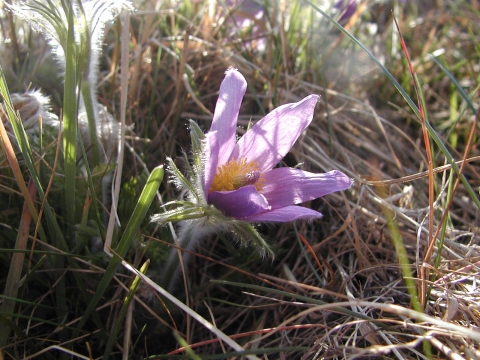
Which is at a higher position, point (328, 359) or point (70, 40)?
point (70, 40)

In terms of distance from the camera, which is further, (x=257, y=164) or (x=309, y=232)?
(x=309, y=232)

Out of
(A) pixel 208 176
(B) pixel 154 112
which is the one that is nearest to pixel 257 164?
(A) pixel 208 176

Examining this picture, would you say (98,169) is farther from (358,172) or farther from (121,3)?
(358,172)

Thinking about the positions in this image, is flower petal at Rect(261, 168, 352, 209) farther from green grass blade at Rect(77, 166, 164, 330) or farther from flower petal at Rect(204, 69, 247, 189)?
green grass blade at Rect(77, 166, 164, 330)

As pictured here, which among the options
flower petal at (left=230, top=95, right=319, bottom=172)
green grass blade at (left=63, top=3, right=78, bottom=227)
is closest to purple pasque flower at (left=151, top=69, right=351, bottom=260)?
flower petal at (left=230, top=95, right=319, bottom=172)

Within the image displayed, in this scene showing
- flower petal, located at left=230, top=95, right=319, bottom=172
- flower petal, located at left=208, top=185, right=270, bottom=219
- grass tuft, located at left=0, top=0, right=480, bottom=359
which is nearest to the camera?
flower petal, located at left=208, top=185, right=270, bottom=219

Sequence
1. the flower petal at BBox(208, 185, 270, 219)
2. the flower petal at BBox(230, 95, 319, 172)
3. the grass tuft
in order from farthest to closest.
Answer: the flower petal at BBox(230, 95, 319, 172) → the grass tuft → the flower petal at BBox(208, 185, 270, 219)
